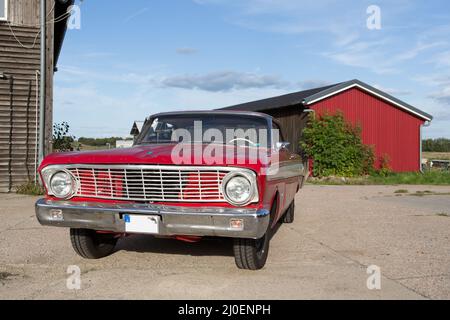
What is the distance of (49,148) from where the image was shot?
11.3 m

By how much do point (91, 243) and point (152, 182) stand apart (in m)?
1.25

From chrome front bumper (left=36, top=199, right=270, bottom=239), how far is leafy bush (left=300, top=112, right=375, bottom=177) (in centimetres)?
1441

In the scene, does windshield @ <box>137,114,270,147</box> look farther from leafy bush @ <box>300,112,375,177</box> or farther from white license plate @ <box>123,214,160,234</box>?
leafy bush @ <box>300,112,375,177</box>

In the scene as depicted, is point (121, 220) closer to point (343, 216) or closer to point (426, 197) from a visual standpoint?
point (343, 216)

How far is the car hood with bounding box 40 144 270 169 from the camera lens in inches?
158

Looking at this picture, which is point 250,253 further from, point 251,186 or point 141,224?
point 141,224

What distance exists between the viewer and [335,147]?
1794 centimetres

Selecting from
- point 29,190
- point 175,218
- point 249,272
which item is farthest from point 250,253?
point 29,190

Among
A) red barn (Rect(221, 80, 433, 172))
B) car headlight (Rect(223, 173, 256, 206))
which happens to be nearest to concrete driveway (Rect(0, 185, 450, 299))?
car headlight (Rect(223, 173, 256, 206))

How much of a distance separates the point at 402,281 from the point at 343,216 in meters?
4.15

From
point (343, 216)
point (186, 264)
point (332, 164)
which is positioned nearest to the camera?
point (186, 264)

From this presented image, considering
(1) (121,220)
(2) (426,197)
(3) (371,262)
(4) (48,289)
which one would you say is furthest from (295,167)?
(2) (426,197)

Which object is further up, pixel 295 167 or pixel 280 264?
pixel 295 167
